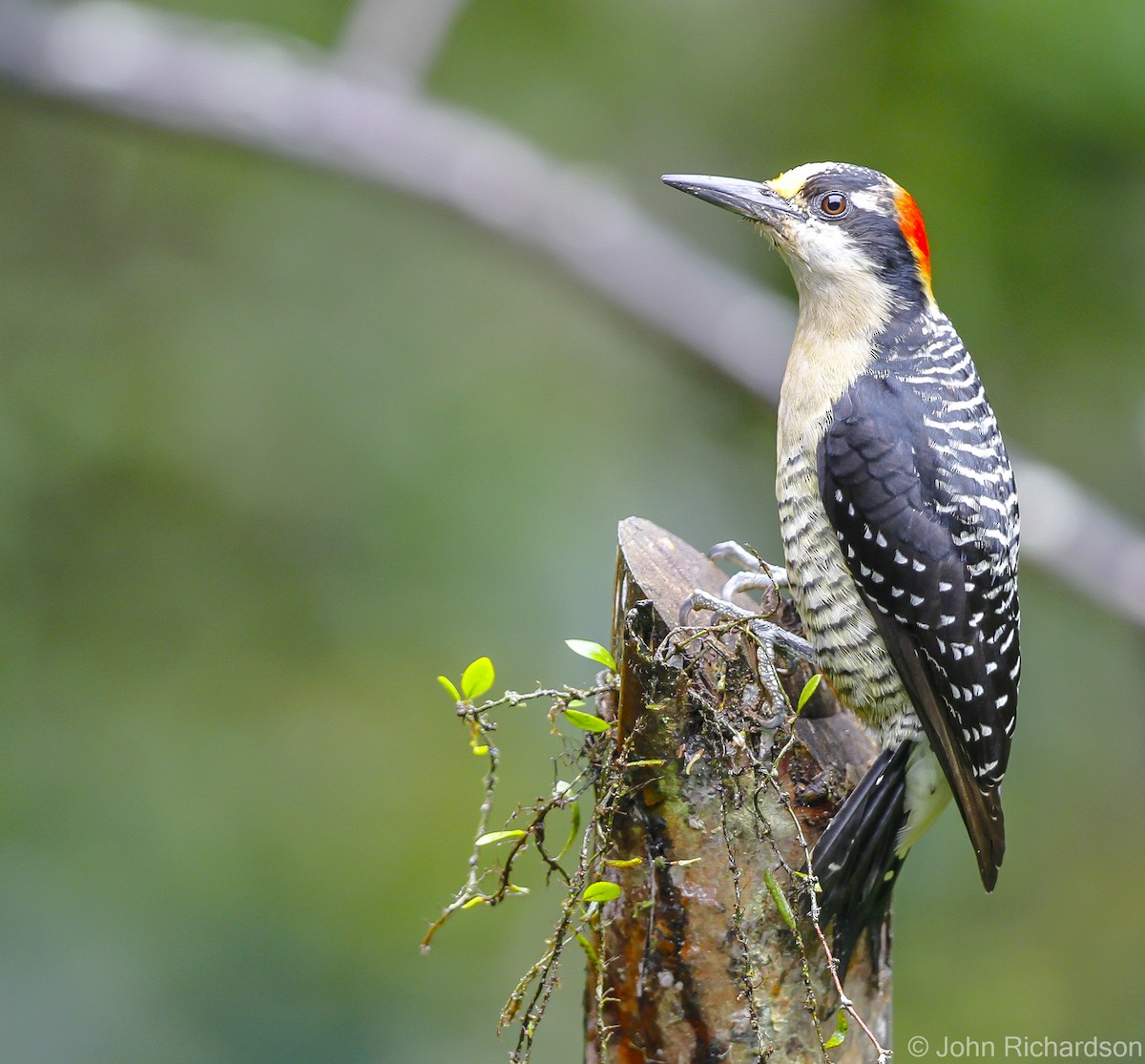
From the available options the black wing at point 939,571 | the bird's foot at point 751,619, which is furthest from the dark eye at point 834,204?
the bird's foot at point 751,619

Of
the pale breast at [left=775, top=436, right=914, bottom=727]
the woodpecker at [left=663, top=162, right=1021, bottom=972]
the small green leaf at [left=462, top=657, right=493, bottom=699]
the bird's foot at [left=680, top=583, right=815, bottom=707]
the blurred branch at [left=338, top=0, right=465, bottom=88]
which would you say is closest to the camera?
the small green leaf at [left=462, top=657, right=493, bottom=699]

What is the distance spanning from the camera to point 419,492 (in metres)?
5.33

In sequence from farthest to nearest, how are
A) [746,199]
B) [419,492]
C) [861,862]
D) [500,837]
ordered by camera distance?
[419,492] → [746,199] → [861,862] → [500,837]

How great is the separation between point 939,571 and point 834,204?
0.91 m

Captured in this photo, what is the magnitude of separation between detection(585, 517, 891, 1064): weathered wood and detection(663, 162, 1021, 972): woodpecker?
0.88 ft

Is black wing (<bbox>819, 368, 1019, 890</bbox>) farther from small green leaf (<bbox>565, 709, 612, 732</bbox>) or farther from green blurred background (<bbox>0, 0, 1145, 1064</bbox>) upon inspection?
green blurred background (<bbox>0, 0, 1145, 1064</bbox>)

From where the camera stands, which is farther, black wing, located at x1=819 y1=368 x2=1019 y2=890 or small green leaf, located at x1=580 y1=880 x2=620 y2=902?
black wing, located at x1=819 y1=368 x2=1019 y2=890

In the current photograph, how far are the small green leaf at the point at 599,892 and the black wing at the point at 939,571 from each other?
794 millimetres

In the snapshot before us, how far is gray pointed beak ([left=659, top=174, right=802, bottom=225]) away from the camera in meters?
2.64

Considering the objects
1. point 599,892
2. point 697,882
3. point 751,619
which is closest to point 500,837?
point 599,892

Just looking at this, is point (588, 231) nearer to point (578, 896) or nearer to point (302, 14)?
point (302, 14)

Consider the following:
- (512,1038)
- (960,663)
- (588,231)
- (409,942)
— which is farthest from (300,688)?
(960,663)

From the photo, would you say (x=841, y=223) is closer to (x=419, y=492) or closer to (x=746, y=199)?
(x=746, y=199)

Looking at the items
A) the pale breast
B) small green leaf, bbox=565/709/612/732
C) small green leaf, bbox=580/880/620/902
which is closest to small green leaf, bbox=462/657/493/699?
small green leaf, bbox=565/709/612/732
